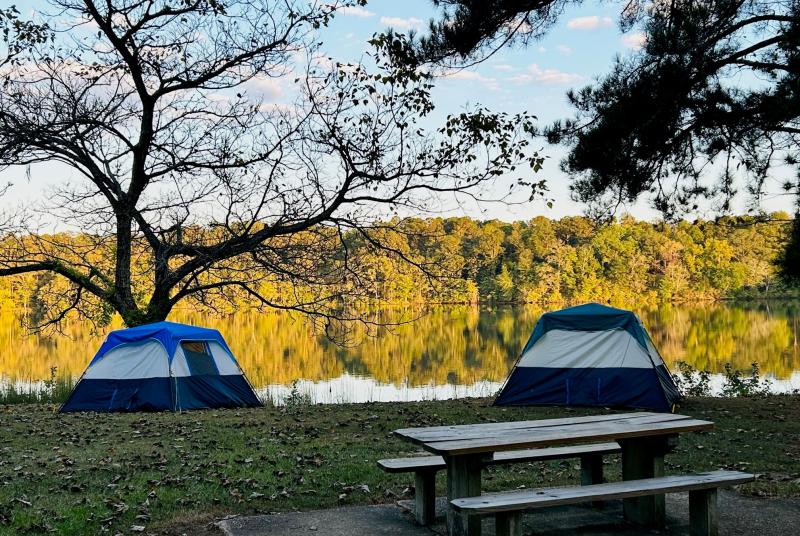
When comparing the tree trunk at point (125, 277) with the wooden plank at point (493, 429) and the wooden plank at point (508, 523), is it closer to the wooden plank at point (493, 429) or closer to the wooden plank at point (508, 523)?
the wooden plank at point (493, 429)

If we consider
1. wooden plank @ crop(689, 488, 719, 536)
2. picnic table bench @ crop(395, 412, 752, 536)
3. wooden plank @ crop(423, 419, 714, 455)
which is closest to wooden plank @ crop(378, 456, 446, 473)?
picnic table bench @ crop(395, 412, 752, 536)

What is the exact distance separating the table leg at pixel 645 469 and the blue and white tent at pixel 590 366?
599cm

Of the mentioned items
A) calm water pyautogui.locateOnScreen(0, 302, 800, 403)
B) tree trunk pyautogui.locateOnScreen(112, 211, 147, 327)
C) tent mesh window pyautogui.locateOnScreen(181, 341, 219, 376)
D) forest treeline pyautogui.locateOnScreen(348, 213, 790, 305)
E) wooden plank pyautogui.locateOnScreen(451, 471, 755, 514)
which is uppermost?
forest treeline pyautogui.locateOnScreen(348, 213, 790, 305)

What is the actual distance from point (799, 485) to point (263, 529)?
3.82 meters

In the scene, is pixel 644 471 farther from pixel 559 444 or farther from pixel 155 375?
pixel 155 375

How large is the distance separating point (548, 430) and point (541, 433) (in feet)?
0.48

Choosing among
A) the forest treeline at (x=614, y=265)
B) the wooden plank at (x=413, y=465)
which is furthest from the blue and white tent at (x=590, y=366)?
the forest treeline at (x=614, y=265)

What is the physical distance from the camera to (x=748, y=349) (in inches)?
982

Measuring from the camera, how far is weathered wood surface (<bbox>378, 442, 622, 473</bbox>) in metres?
4.55

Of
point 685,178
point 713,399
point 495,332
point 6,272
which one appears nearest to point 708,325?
point 495,332

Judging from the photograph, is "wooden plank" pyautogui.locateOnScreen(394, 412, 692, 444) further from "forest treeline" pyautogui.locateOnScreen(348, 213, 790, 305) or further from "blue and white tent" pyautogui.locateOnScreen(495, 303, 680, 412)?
"forest treeline" pyautogui.locateOnScreen(348, 213, 790, 305)

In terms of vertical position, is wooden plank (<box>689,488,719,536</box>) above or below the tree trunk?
below

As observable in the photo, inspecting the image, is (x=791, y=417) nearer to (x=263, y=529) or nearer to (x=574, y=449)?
(x=574, y=449)

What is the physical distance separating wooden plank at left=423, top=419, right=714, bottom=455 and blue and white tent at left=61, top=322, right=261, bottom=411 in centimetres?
775
